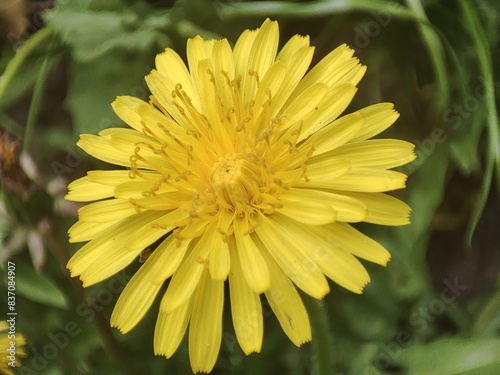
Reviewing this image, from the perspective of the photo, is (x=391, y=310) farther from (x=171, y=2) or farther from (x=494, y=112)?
(x=171, y=2)

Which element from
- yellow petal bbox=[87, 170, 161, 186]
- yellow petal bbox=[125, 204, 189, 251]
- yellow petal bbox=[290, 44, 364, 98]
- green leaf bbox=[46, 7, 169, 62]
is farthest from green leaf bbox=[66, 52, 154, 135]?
yellow petal bbox=[290, 44, 364, 98]

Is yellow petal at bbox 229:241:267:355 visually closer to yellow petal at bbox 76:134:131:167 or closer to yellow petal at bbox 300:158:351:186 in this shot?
yellow petal at bbox 300:158:351:186

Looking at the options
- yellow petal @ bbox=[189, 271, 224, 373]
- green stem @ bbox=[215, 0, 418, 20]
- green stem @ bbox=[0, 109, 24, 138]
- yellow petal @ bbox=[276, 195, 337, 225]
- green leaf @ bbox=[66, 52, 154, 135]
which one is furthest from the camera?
green stem @ bbox=[0, 109, 24, 138]

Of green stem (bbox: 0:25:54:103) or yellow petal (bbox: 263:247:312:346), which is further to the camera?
green stem (bbox: 0:25:54:103)

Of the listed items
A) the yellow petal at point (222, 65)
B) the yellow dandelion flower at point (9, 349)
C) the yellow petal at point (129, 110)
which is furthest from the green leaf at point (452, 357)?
the yellow dandelion flower at point (9, 349)

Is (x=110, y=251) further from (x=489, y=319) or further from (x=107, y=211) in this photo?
(x=489, y=319)

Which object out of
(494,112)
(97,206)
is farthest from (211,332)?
(494,112)

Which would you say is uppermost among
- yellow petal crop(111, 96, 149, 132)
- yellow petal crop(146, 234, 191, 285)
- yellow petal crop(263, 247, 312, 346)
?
yellow petal crop(111, 96, 149, 132)
